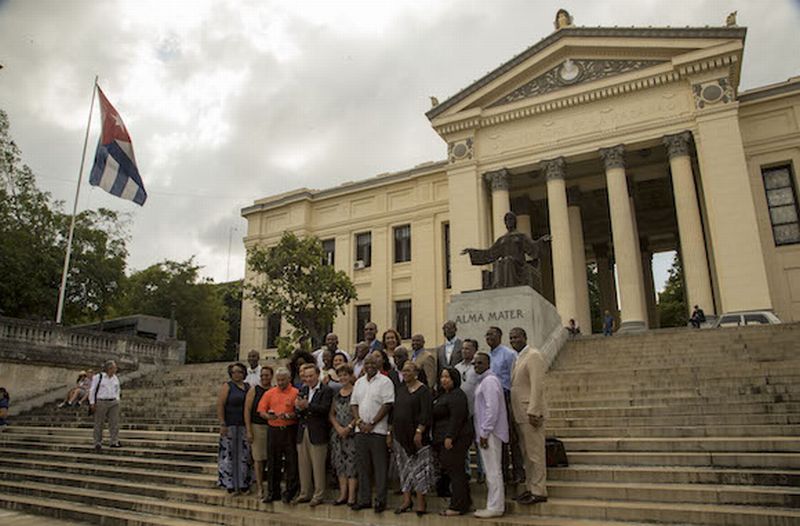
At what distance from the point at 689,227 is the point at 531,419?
16.8 meters

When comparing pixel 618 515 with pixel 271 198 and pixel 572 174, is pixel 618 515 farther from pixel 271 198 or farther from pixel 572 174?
pixel 271 198

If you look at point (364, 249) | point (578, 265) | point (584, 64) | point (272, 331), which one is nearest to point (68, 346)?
point (272, 331)

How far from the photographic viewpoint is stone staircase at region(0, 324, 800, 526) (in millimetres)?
5172

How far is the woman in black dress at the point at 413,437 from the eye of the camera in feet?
17.8

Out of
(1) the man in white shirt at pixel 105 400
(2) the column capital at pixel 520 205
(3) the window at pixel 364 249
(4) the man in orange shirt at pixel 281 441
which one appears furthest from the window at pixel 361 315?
(4) the man in orange shirt at pixel 281 441

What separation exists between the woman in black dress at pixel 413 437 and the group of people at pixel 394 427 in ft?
0.03

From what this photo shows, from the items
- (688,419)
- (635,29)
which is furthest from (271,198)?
(688,419)

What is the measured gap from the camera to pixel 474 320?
1108 centimetres

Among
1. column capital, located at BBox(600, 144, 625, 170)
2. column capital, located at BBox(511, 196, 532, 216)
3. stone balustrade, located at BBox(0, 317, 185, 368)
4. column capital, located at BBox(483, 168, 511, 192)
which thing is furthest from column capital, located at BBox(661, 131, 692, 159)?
stone balustrade, located at BBox(0, 317, 185, 368)

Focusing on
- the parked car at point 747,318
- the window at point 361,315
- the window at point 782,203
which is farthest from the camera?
the window at point 361,315

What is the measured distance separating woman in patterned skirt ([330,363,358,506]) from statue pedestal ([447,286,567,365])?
4783mm

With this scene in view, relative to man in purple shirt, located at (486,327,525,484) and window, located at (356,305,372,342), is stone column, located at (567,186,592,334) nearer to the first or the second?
window, located at (356,305,372,342)

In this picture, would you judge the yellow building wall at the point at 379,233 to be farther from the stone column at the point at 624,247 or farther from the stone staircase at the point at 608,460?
the stone staircase at the point at 608,460

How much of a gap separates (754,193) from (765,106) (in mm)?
3423
